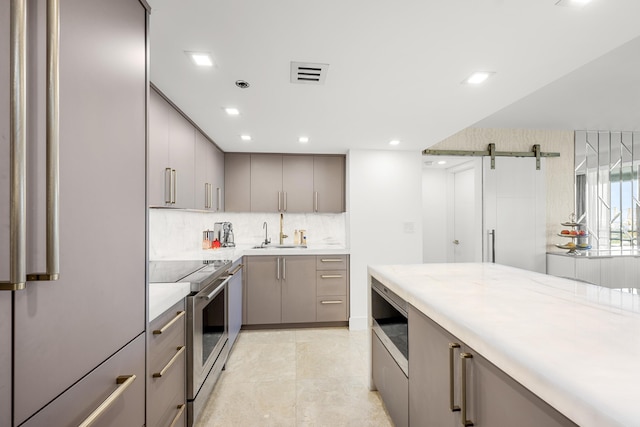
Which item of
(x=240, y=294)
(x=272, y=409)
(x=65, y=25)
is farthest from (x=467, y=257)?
(x=65, y=25)

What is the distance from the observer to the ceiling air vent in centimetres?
173

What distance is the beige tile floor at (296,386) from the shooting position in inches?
79.1

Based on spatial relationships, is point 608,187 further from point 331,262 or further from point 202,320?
point 202,320

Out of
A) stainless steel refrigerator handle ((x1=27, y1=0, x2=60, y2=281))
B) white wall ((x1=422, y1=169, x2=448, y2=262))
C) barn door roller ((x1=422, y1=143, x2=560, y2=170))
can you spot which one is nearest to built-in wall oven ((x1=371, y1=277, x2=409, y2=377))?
stainless steel refrigerator handle ((x1=27, y1=0, x2=60, y2=281))

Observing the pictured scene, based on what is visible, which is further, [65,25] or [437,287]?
[437,287]

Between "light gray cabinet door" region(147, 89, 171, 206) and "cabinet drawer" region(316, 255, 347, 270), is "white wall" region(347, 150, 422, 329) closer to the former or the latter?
"cabinet drawer" region(316, 255, 347, 270)

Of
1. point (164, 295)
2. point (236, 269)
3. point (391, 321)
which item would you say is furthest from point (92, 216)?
point (236, 269)

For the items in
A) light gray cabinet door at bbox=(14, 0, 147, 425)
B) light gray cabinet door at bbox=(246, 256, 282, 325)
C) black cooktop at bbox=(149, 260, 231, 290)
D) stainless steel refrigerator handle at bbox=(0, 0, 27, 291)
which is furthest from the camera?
light gray cabinet door at bbox=(246, 256, 282, 325)

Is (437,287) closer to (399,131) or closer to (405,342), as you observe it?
(405,342)

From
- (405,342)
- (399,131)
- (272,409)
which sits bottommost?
(272,409)

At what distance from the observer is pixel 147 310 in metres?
1.18

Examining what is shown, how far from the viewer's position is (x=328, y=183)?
13.5 ft

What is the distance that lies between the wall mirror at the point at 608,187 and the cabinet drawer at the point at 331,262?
3479 millimetres

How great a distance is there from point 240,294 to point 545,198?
171 inches
